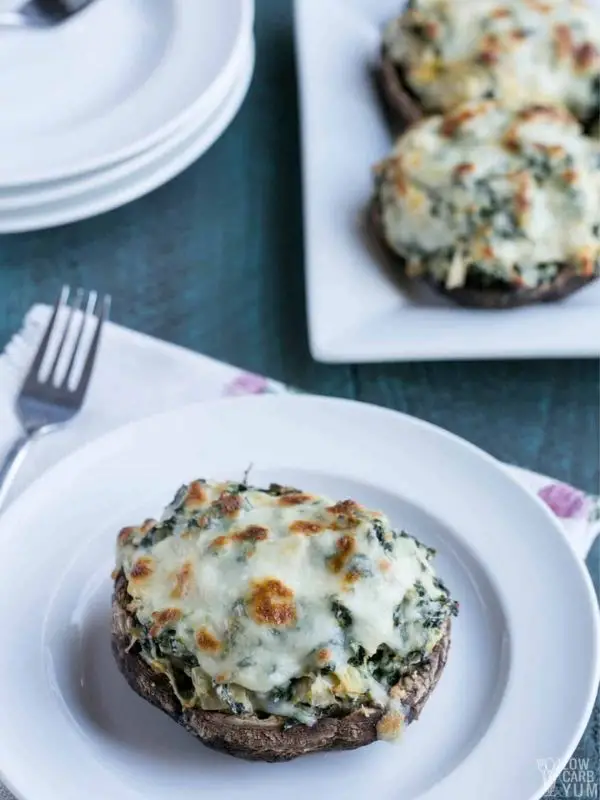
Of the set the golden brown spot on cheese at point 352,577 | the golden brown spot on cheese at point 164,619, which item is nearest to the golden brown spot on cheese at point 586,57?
the golden brown spot on cheese at point 352,577

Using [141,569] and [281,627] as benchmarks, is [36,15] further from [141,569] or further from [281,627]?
[281,627]

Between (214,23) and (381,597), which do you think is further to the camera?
(214,23)

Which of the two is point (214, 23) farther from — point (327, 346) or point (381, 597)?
point (381, 597)

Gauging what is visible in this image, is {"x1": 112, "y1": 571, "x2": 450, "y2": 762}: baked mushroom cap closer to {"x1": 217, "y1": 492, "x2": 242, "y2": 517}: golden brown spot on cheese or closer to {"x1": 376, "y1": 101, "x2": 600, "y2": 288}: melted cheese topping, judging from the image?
{"x1": 217, "y1": 492, "x2": 242, "y2": 517}: golden brown spot on cheese

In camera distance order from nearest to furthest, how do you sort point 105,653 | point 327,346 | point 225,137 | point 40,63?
point 105,653 < point 327,346 < point 40,63 < point 225,137

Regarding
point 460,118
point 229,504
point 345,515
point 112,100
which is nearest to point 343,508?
point 345,515

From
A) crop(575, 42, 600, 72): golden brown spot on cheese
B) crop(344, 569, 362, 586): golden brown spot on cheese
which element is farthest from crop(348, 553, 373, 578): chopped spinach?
crop(575, 42, 600, 72): golden brown spot on cheese

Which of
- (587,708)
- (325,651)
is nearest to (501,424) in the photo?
(587,708)
